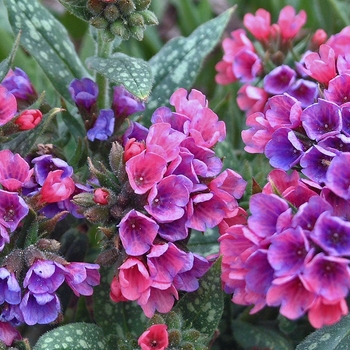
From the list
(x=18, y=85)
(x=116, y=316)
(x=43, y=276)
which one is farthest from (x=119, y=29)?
(x=116, y=316)

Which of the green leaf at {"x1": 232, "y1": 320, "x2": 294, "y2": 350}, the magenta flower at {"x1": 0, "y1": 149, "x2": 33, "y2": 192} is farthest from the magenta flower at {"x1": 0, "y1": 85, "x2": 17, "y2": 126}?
the green leaf at {"x1": 232, "y1": 320, "x2": 294, "y2": 350}

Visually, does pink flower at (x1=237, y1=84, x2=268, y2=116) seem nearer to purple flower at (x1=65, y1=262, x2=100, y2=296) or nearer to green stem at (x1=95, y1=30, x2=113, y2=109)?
green stem at (x1=95, y1=30, x2=113, y2=109)

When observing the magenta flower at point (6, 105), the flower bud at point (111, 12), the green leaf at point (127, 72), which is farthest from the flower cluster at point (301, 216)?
the magenta flower at point (6, 105)

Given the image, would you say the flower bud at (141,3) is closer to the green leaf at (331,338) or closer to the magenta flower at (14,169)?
the magenta flower at (14,169)

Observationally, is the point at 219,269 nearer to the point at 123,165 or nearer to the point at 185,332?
the point at 185,332

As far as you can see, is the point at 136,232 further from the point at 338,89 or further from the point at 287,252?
the point at 338,89

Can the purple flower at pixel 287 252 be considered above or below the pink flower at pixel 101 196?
below
